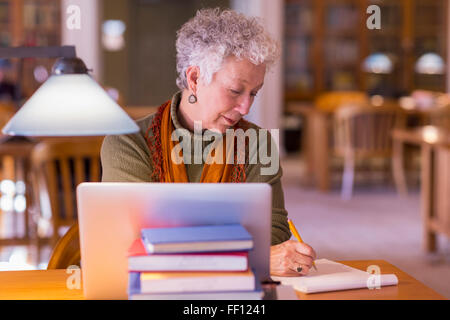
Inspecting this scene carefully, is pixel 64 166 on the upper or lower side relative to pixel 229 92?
lower

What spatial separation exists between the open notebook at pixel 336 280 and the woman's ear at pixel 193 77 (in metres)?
0.63

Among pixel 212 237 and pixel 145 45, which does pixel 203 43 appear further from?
pixel 145 45

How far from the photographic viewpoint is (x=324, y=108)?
667cm

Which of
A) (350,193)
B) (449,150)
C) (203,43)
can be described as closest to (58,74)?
(203,43)

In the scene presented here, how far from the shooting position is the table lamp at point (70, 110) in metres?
1.21

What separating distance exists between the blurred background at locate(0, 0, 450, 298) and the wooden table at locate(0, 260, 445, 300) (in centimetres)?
188

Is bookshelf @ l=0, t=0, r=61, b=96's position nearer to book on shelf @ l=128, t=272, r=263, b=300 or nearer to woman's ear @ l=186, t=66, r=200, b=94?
woman's ear @ l=186, t=66, r=200, b=94

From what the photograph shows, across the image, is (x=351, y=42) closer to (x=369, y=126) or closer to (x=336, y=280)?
(x=369, y=126)

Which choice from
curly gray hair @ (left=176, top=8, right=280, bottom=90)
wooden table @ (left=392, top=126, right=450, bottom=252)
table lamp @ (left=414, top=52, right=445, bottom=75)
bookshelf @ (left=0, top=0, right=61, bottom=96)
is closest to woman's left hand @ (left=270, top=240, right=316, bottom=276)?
curly gray hair @ (left=176, top=8, right=280, bottom=90)

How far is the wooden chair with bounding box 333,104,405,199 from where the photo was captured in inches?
242

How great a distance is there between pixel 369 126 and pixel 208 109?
4.52 meters

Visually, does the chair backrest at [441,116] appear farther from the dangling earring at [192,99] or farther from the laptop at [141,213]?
the laptop at [141,213]
